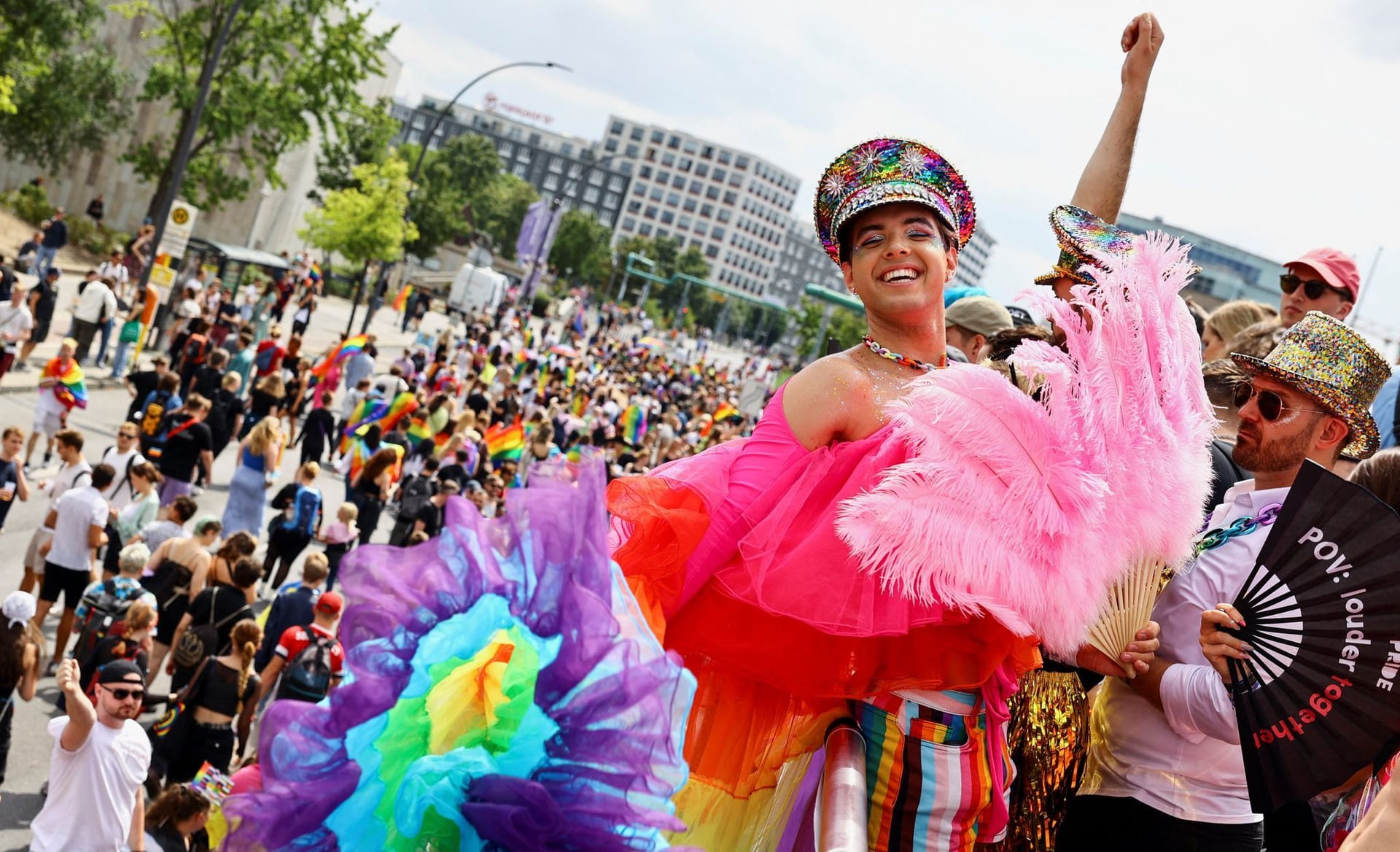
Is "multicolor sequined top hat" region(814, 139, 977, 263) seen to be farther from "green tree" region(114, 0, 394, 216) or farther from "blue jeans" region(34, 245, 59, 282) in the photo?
"green tree" region(114, 0, 394, 216)

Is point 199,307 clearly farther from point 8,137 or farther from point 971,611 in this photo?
point 8,137

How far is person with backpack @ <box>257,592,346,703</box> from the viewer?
793cm

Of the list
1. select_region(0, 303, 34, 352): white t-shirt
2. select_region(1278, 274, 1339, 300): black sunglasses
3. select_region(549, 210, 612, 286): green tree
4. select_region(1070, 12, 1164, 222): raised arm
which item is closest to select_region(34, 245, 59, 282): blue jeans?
select_region(0, 303, 34, 352): white t-shirt

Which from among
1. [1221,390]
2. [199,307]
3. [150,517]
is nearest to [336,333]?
[199,307]

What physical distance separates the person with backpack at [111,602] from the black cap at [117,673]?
1.22 metres

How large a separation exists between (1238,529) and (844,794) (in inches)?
54.0

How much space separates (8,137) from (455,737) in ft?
167

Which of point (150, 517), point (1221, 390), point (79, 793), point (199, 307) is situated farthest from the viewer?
point (199, 307)

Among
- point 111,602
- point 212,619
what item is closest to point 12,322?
point 111,602

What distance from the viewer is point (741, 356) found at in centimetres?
11775

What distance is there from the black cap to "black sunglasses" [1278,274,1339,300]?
20.1 ft

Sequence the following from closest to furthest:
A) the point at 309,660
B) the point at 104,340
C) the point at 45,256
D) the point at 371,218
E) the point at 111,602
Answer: the point at 309,660, the point at 111,602, the point at 104,340, the point at 45,256, the point at 371,218

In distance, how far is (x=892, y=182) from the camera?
2676mm

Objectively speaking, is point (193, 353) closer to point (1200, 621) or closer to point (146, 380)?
point (146, 380)
